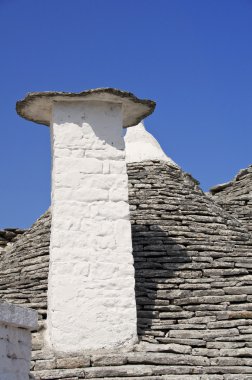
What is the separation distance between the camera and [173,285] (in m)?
8.05

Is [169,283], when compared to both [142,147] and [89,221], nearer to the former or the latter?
[89,221]

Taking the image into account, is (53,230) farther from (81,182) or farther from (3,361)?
(3,361)

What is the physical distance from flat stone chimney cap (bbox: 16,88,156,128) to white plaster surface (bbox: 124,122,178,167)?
205 centimetres

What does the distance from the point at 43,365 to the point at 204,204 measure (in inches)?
136

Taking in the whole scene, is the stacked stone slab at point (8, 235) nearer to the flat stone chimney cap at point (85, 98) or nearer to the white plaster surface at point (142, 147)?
the white plaster surface at point (142, 147)

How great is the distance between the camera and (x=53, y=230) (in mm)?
7621

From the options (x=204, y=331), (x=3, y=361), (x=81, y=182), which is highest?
(x=81, y=182)

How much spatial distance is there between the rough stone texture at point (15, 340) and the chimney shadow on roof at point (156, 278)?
1941 millimetres

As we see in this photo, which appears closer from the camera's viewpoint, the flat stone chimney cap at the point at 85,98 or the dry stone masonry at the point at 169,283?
the dry stone masonry at the point at 169,283

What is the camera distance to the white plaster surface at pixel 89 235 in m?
7.25

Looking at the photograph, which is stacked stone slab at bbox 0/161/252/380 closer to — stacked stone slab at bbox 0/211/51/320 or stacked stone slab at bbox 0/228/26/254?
stacked stone slab at bbox 0/211/51/320

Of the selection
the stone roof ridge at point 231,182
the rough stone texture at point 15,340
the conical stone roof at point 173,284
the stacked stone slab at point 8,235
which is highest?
the stone roof ridge at point 231,182

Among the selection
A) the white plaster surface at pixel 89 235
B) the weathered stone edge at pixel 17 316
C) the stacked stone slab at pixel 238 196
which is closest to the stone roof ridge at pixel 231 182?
the stacked stone slab at pixel 238 196

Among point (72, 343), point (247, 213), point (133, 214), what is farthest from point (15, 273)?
point (247, 213)
